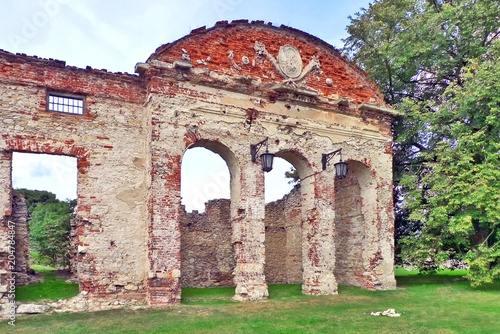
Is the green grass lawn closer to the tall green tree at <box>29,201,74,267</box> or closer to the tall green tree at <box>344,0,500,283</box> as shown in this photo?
the tall green tree at <box>344,0,500,283</box>

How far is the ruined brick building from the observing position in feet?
37.0

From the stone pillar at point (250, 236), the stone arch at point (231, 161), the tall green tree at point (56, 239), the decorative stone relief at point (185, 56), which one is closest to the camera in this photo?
the stone pillar at point (250, 236)

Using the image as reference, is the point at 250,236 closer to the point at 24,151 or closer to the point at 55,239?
the point at 24,151

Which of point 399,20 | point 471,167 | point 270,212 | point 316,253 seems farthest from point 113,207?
point 399,20

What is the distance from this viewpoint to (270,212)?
1859 centimetres

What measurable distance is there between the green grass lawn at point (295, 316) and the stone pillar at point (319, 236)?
1.80 feet

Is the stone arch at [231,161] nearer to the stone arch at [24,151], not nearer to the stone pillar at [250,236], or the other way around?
the stone pillar at [250,236]

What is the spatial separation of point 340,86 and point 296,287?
6727 mm

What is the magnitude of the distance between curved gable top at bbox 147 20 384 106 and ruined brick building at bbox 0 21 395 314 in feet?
0.11

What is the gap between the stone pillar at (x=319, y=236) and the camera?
1348cm

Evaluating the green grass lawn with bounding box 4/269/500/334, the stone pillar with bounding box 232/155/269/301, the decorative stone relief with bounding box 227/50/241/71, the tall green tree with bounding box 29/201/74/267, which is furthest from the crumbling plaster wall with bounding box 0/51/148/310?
the tall green tree with bounding box 29/201/74/267

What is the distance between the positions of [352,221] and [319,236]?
2755mm

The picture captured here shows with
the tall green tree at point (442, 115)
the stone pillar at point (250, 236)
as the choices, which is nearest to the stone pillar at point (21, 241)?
the stone pillar at point (250, 236)

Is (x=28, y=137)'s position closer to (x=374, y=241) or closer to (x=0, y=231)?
(x=0, y=231)
